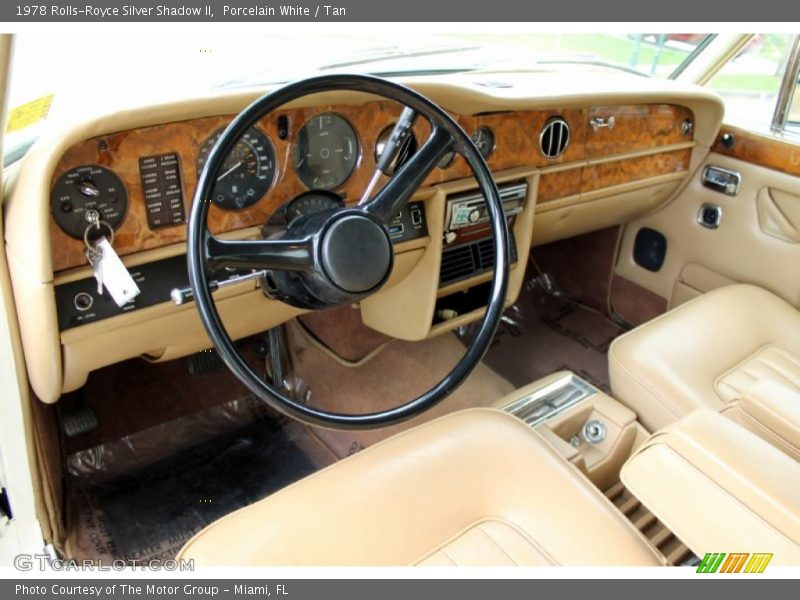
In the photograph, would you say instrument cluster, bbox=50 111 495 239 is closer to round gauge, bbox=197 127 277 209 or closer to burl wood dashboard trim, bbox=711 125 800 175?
round gauge, bbox=197 127 277 209

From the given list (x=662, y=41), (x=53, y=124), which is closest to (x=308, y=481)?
(x=53, y=124)

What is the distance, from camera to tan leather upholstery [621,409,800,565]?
0.95m

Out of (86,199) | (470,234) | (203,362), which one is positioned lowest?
(203,362)

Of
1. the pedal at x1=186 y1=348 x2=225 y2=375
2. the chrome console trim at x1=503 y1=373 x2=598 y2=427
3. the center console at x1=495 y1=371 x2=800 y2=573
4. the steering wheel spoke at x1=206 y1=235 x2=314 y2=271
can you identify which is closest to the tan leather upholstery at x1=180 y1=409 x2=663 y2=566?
the center console at x1=495 y1=371 x2=800 y2=573

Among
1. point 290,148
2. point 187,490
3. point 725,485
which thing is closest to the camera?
point 725,485

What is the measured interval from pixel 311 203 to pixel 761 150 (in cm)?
144

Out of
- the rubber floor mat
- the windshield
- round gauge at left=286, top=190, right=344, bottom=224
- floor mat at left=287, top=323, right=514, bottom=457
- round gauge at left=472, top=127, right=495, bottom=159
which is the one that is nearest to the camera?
the windshield

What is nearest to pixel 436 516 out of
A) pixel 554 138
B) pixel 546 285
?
pixel 554 138

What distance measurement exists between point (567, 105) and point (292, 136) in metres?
0.73

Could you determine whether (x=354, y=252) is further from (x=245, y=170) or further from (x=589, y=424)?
(x=589, y=424)

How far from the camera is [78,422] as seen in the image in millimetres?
1794

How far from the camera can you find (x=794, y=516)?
93cm

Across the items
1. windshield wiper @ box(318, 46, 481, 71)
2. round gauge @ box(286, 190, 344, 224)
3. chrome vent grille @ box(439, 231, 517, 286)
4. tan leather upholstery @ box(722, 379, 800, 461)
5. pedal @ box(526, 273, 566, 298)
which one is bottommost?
pedal @ box(526, 273, 566, 298)

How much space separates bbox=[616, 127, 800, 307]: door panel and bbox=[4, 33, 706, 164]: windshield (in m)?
0.40
